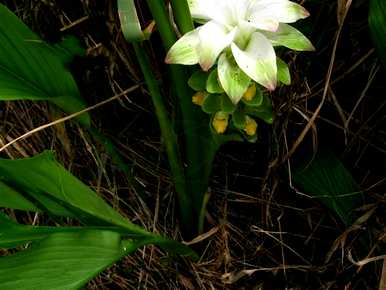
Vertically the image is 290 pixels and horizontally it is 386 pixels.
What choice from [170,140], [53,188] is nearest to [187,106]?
[170,140]

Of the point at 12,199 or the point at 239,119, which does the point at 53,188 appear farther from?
the point at 239,119

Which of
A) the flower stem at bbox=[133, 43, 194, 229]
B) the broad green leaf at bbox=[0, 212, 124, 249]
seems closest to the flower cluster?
the flower stem at bbox=[133, 43, 194, 229]

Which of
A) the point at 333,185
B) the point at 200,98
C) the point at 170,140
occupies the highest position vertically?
the point at 200,98

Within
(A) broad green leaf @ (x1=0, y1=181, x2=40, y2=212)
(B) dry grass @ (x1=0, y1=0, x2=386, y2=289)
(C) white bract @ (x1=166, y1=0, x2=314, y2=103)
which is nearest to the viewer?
(C) white bract @ (x1=166, y1=0, x2=314, y2=103)

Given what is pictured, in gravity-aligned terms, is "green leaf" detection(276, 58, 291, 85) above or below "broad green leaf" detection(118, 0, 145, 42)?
below

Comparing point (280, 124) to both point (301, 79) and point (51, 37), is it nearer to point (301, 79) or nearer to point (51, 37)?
point (301, 79)

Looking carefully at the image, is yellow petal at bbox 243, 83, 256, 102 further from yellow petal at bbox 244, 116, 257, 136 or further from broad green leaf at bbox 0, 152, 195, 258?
broad green leaf at bbox 0, 152, 195, 258

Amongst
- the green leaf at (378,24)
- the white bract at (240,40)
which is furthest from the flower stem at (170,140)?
the green leaf at (378,24)
